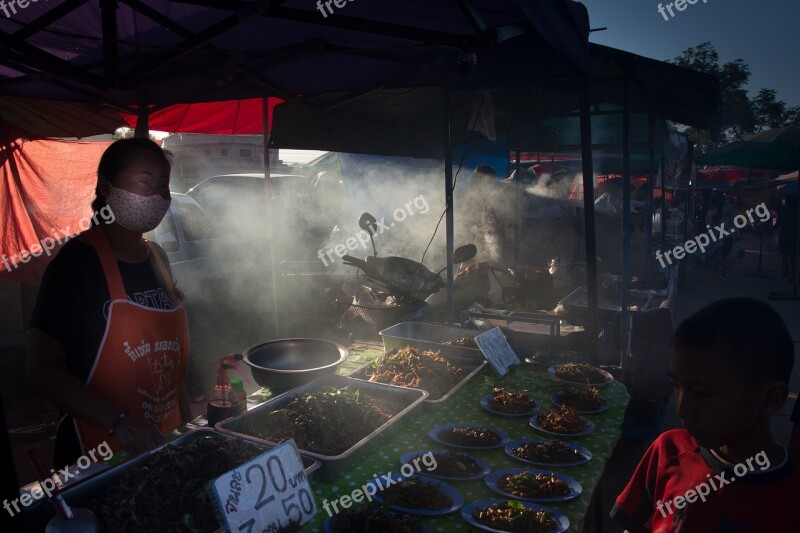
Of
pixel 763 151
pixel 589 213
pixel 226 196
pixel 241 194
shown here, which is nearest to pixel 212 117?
pixel 589 213

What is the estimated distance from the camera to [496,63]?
377 cm

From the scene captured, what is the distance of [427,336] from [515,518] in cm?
225

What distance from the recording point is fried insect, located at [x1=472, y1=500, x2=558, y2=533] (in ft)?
5.42

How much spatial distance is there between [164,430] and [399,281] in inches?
90.2

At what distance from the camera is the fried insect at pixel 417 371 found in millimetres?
2891

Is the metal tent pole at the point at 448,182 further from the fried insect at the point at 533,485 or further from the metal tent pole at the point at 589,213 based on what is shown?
the fried insect at the point at 533,485

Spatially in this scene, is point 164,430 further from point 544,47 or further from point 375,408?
point 544,47

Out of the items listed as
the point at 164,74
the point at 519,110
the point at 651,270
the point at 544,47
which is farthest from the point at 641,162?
the point at 164,74

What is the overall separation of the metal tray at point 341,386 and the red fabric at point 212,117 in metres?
3.63

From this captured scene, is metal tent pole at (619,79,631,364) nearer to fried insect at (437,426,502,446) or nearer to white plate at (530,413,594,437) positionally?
white plate at (530,413,594,437)

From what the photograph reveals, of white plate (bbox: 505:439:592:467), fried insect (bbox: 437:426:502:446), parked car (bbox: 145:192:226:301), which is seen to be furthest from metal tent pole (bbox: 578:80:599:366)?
parked car (bbox: 145:192:226:301)

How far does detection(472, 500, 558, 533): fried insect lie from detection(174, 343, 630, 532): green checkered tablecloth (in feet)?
0.26

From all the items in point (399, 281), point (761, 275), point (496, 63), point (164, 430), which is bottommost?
point (761, 275)

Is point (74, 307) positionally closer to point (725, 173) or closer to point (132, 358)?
point (132, 358)
